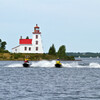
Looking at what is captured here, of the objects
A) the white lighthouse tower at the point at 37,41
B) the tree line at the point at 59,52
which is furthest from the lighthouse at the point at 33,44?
the tree line at the point at 59,52

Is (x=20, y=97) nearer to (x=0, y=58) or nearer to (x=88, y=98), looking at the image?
(x=88, y=98)

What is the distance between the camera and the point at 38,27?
15988 centimetres

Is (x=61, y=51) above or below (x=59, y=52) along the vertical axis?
above

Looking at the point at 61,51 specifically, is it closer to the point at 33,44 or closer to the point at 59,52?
the point at 59,52

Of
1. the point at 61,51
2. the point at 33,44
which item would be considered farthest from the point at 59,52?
the point at 33,44

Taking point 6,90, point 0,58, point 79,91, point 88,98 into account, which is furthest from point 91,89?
point 0,58

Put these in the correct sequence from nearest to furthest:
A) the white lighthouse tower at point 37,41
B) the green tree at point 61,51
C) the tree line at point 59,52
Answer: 1. the white lighthouse tower at point 37,41
2. the tree line at point 59,52
3. the green tree at point 61,51

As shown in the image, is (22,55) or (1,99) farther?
(22,55)

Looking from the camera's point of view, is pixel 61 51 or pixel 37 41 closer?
pixel 37 41

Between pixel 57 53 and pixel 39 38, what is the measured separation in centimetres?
2858

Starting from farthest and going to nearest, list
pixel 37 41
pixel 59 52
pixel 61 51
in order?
1. pixel 61 51
2. pixel 59 52
3. pixel 37 41

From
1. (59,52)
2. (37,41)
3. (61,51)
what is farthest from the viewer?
(61,51)

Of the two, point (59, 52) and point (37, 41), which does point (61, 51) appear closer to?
point (59, 52)

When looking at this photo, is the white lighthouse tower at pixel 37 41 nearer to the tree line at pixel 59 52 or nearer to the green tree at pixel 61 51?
the tree line at pixel 59 52
